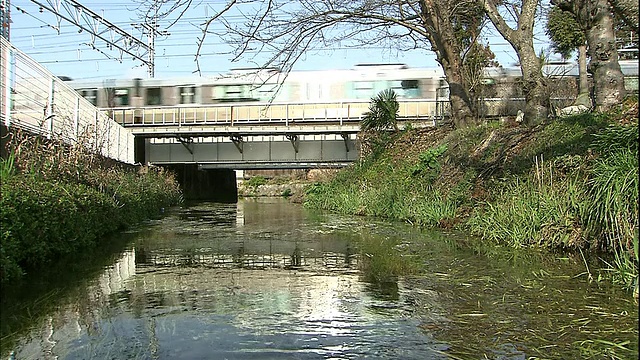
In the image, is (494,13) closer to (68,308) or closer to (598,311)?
(598,311)

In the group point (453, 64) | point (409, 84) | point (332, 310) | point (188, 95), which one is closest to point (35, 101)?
point (332, 310)

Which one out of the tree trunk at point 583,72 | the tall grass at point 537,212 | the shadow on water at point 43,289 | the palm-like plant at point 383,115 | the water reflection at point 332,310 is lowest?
the water reflection at point 332,310

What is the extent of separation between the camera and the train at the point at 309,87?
94.2 feet

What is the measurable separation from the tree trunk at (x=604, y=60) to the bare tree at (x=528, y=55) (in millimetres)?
1761

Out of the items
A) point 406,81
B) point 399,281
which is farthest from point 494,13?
point 406,81

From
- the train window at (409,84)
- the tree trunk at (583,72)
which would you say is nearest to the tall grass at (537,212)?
the tree trunk at (583,72)

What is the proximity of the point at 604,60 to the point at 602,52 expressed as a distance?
0.51 feet

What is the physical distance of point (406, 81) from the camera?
97.3 ft

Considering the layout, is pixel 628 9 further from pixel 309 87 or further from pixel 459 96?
pixel 309 87

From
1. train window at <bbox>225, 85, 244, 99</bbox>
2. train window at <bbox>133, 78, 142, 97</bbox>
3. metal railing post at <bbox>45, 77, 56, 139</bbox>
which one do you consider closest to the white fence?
metal railing post at <bbox>45, 77, 56, 139</bbox>

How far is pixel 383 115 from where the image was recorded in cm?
2225

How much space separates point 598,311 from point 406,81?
25.6 m

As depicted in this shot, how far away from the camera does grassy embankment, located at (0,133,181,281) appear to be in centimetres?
571

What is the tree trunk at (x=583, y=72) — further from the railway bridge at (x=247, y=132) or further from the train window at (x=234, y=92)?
the train window at (x=234, y=92)
